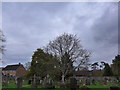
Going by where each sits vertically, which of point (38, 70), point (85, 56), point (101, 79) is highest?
point (85, 56)

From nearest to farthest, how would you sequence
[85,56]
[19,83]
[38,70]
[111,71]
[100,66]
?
[19,83]
[85,56]
[38,70]
[111,71]
[100,66]

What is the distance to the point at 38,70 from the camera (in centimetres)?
4525

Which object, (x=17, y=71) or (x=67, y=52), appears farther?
(x=17, y=71)

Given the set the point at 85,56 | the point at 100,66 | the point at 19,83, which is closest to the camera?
the point at 19,83

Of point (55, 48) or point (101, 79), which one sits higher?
point (55, 48)

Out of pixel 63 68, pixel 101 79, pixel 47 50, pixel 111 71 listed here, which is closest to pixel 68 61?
pixel 63 68

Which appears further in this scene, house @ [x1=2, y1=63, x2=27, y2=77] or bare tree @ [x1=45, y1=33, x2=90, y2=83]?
house @ [x1=2, y1=63, x2=27, y2=77]

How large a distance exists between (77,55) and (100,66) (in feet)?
159

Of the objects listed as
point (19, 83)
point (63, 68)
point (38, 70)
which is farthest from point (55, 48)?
point (19, 83)

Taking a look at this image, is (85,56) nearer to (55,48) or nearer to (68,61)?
(68,61)

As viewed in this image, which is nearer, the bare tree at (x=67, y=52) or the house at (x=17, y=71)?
the bare tree at (x=67, y=52)

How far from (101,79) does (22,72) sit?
47234 mm

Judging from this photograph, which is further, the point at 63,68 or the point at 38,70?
the point at 38,70

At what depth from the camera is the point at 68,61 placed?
3847 cm
